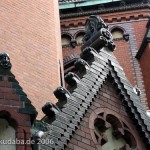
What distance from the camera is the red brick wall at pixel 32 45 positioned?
11789 mm

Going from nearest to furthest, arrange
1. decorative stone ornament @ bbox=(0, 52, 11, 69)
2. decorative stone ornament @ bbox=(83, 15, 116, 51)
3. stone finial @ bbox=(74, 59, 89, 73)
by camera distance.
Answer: decorative stone ornament @ bbox=(0, 52, 11, 69) < stone finial @ bbox=(74, 59, 89, 73) < decorative stone ornament @ bbox=(83, 15, 116, 51)

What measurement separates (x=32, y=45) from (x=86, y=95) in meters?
3.52

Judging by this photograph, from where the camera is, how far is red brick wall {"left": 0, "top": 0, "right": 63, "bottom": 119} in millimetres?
11789

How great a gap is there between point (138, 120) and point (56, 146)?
1.96 meters

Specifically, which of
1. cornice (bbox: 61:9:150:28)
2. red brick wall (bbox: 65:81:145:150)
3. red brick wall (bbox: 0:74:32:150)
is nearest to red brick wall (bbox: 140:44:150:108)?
cornice (bbox: 61:9:150:28)

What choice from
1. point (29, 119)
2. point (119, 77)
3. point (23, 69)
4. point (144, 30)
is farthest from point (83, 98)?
point (144, 30)

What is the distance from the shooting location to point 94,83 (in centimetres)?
963

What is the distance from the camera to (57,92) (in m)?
9.24

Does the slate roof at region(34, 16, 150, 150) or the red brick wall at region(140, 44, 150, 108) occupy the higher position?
the red brick wall at region(140, 44, 150, 108)

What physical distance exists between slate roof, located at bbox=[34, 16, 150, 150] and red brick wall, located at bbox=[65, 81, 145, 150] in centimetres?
9

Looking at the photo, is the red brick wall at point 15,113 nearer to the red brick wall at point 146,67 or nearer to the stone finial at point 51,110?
the stone finial at point 51,110

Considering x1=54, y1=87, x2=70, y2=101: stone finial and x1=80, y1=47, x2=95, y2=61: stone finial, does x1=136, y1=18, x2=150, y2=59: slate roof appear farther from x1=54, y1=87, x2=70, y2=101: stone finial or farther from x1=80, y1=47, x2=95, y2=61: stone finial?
x1=54, y1=87, x2=70, y2=101: stone finial

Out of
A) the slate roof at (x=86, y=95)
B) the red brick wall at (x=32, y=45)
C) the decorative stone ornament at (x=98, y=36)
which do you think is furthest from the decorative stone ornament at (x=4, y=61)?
the red brick wall at (x=32, y=45)

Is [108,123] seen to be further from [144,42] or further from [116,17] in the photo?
[116,17]
